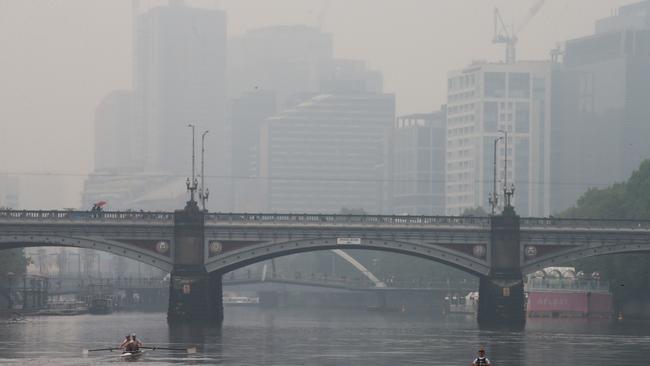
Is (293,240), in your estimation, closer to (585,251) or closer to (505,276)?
(505,276)

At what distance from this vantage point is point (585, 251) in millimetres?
154125

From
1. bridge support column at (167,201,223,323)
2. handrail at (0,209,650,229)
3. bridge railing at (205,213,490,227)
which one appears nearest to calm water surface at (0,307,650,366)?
bridge support column at (167,201,223,323)

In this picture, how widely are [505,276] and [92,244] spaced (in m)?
36.1

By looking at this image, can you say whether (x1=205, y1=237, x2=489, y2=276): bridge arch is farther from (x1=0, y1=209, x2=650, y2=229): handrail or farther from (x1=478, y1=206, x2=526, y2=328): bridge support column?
(x1=0, y1=209, x2=650, y2=229): handrail

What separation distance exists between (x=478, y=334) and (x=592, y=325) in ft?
93.7

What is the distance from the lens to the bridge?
15038cm

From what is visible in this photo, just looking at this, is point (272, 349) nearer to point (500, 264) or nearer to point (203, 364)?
point (203, 364)

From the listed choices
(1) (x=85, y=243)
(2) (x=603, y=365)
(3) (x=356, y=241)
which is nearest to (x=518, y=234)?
(3) (x=356, y=241)

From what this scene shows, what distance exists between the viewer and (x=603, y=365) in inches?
4112

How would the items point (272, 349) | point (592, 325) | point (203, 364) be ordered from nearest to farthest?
1. point (203, 364)
2. point (272, 349)
3. point (592, 325)

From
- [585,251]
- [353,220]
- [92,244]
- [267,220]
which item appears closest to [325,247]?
[353,220]

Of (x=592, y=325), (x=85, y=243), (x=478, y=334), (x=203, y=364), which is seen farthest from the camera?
(x=592, y=325)

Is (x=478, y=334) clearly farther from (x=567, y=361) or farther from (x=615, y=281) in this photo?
(x=615, y=281)

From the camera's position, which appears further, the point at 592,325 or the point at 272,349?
the point at 592,325
